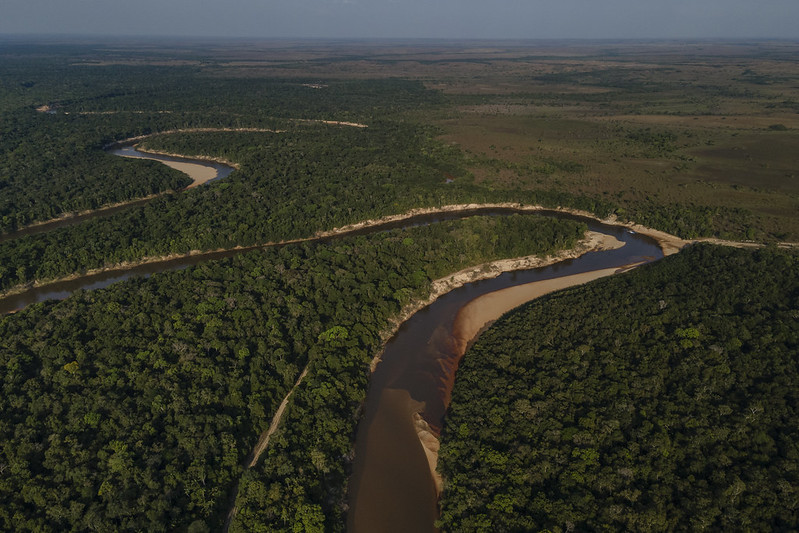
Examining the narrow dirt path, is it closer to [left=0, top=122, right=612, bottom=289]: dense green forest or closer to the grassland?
[left=0, top=122, right=612, bottom=289]: dense green forest

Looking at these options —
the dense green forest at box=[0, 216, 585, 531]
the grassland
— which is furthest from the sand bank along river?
the grassland

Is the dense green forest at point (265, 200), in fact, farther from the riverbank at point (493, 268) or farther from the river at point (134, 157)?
the riverbank at point (493, 268)

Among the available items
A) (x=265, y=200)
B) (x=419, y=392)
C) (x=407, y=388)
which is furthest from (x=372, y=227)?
(x=419, y=392)

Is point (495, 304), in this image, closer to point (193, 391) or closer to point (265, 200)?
point (193, 391)

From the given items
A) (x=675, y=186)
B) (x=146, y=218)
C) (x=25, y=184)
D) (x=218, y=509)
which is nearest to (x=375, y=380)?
(x=218, y=509)

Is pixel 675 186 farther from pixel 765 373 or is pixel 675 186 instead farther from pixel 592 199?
pixel 765 373

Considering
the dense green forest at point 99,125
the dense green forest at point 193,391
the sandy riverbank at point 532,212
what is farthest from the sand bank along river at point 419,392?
the dense green forest at point 99,125

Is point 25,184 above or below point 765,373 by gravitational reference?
above
